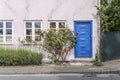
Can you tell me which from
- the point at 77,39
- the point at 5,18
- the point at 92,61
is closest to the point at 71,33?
the point at 77,39

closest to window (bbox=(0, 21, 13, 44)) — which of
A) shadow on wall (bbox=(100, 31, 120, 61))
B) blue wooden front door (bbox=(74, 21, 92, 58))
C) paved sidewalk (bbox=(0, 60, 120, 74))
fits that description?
paved sidewalk (bbox=(0, 60, 120, 74))

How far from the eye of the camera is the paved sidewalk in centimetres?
1669

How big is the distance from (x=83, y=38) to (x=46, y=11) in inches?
99.8

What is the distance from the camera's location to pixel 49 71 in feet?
55.0

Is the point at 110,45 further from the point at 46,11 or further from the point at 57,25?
the point at 46,11

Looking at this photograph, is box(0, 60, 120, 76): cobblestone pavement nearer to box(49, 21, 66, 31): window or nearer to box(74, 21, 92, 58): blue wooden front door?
box(74, 21, 92, 58): blue wooden front door

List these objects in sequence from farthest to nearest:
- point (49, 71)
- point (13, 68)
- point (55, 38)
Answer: point (55, 38), point (13, 68), point (49, 71)

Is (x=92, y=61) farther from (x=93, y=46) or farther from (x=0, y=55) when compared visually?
(x=0, y=55)

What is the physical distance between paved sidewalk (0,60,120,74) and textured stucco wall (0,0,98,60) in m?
2.19

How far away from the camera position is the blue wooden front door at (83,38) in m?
20.4

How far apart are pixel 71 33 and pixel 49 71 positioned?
4.02m

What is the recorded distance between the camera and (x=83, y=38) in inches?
806

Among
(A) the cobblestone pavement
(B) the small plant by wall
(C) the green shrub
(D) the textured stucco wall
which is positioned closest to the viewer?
(A) the cobblestone pavement

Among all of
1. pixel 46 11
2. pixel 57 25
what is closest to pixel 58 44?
pixel 57 25
